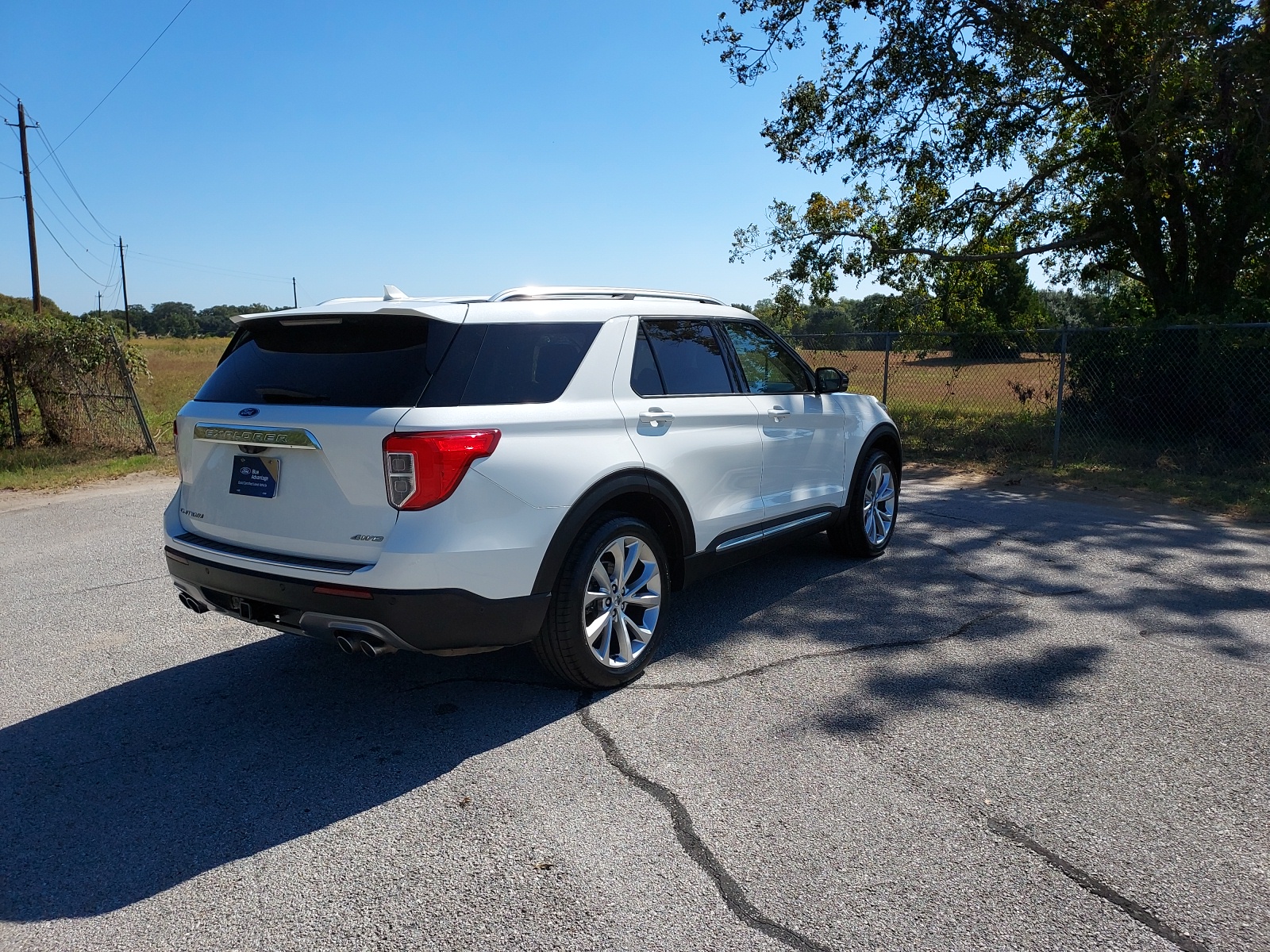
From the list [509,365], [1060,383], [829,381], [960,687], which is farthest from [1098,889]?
[1060,383]

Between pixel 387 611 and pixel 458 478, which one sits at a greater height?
pixel 458 478

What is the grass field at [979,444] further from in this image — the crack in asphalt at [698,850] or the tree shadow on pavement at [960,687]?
the crack in asphalt at [698,850]

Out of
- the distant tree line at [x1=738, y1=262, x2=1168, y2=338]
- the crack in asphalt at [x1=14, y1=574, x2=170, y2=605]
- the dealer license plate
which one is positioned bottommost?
the crack in asphalt at [x1=14, y1=574, x2=170, y2=605]

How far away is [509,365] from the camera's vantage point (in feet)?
12.3

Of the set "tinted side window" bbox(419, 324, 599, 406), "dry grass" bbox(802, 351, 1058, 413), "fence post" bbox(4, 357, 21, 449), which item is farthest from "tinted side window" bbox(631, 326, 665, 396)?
"fence post" bbox(4, 357, 21, 449)

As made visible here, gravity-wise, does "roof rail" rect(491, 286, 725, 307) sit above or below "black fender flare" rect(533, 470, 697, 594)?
above

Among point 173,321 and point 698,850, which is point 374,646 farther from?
point 173,321

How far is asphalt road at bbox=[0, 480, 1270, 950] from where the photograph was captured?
261cm

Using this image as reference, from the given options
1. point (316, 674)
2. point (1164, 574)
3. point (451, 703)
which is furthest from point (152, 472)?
point (1164, 574)

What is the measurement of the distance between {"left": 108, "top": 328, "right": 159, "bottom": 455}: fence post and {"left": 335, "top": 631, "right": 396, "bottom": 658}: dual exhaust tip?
35.7 feet

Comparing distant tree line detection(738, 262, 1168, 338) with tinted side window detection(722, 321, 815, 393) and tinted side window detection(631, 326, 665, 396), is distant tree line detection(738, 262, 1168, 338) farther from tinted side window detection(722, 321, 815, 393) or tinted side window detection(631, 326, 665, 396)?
tinted side window detection(631, 326, 665, 396)

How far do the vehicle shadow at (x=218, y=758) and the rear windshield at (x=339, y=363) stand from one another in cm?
140

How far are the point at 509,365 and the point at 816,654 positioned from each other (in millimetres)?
2208

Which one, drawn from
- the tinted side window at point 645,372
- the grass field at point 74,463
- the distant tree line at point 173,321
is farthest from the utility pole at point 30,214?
the distant tree line at point 173,321
